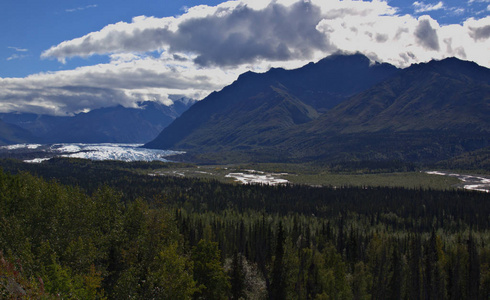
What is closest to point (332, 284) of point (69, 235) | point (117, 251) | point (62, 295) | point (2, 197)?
point (117, 251)

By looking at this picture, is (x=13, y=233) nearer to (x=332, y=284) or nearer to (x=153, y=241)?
(x=153, y=241)

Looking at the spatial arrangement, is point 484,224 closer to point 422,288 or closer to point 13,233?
point 422,288

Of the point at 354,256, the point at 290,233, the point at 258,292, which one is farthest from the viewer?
the point at 290,233

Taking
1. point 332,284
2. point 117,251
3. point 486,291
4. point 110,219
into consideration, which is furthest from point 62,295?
point 486,291

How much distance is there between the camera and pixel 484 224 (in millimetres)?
194500

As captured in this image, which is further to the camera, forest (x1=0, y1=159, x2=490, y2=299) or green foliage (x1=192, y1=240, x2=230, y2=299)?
green foliage (x1=192, y1=240, x2=230, y2=299)

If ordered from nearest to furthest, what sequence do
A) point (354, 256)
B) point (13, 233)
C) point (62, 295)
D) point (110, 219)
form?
point (62, 295), point (13, 233), point (110, 219), point (354, 256)

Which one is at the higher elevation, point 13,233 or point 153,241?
point 13,233

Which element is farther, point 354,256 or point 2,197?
point 354,256

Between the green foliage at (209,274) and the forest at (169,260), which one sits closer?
the forest at (169,260)

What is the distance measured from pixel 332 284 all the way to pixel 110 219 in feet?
185

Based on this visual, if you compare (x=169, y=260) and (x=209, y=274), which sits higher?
(x=169, y=260)

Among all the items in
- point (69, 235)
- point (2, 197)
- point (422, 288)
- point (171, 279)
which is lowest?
point (422, 288)

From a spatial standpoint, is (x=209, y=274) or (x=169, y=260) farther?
(x=209, y=274)
